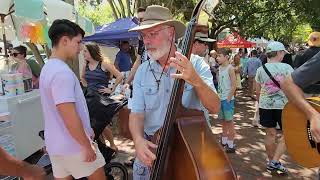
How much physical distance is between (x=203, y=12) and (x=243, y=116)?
844cm

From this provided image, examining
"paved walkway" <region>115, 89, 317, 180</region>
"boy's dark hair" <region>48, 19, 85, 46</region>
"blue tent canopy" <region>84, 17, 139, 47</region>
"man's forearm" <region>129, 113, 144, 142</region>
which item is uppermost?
"blue tent canopy" <region>84, 17, 139, 47</region>

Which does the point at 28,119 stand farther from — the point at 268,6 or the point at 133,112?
the point at 268,6

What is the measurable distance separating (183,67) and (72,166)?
5.52 feet

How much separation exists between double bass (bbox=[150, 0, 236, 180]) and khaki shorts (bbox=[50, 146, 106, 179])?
127 centimetres

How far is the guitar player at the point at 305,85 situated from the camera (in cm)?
206

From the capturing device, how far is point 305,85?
2168 mm

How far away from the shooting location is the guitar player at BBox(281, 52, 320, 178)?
6.75ft

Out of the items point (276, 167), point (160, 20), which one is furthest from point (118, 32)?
point (160, 20)

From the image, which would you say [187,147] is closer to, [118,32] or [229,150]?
[229,150]

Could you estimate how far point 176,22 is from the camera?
2309 mm

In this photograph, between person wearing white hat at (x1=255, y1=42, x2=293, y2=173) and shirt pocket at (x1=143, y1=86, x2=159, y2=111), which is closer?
shirt pocket at (x1=143, y1=86, x2=159, y2=111)

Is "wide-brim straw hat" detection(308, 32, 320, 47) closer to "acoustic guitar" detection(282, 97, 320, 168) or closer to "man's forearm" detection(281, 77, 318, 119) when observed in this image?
"acoustic guitar" detection(282, 97, 320, 168)

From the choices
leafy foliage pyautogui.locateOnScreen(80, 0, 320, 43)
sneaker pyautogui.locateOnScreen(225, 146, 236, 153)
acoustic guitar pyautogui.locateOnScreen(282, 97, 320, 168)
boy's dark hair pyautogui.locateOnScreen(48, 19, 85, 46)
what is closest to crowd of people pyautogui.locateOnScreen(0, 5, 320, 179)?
boy's dark hair pyautogui.locateOnScreen(48, 19, 85, 46)

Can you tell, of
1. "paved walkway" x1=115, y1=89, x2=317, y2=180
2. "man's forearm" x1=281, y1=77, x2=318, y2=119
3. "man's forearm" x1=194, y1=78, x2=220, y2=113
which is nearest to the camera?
"man's forearm" x1=194, y1=78, x2=220, y2=113
